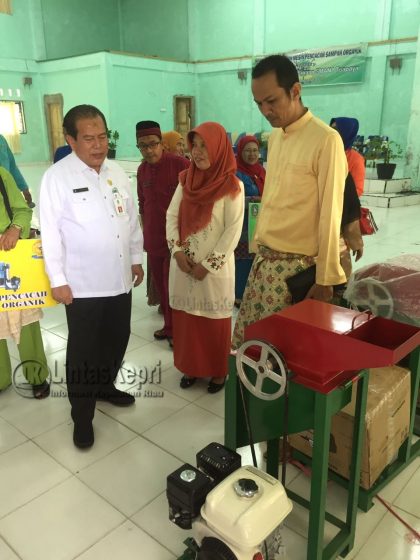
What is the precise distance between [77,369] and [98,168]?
0.89m

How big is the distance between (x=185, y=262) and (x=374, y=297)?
1060 mm

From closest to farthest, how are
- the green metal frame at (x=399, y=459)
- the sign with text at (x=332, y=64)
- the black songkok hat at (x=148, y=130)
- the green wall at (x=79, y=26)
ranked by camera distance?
the green metal frame at (x=399, y=459) < the black songkok hat at (x=148, y=130) < the sign with text at (x=332, y=64) < the green wall at (x=79, y=26)

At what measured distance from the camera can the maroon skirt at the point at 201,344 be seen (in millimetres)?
2486

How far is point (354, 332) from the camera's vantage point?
1.35 m

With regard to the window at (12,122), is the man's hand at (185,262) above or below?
below

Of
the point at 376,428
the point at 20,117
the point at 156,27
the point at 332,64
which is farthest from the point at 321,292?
the point at 156,27

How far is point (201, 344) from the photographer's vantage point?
99.1 inches

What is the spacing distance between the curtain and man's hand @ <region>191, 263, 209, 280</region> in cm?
1408

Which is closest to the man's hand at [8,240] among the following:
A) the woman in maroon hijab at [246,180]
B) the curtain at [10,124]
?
the woman in maroon hijab at [246,180]

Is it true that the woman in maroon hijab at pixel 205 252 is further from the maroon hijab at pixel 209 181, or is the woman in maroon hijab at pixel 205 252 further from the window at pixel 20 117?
the window at pixel 20 117

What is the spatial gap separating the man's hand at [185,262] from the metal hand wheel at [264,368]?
1.02 metres

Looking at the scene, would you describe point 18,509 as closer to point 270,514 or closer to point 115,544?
point 115,544

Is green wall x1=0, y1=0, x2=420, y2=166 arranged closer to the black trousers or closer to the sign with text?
the sign with text

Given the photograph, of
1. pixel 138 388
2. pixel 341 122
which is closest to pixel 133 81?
pixel 341 122
